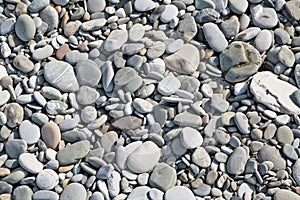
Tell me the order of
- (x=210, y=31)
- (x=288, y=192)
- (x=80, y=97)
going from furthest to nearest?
(x=210, y=31) < (x=80, y=97) < (x=288, y=192)

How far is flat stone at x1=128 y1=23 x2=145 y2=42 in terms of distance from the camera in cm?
188

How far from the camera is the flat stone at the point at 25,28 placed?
6.16 ft

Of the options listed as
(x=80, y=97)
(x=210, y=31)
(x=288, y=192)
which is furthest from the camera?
(x=210, y=31)

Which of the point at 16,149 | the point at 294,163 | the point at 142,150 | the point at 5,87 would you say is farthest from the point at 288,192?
the point at 5,87

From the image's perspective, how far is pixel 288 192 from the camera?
1607 mm

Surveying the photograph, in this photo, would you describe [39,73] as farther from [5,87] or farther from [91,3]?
[91,3]

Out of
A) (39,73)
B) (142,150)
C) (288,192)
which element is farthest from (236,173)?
(39,73)

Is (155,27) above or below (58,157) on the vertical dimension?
above

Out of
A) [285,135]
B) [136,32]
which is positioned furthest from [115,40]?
[285,135]

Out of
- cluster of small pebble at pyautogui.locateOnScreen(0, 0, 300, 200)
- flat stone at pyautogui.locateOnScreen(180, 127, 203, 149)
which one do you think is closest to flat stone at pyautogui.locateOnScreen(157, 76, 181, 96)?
cluster of small pebble at pyautogui.locateOnScreen(0, 0, 300, 200)

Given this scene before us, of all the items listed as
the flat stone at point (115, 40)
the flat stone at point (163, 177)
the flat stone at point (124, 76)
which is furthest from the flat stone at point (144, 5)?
the flat stone at point (163, 177)

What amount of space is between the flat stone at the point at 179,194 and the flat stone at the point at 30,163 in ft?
1.29

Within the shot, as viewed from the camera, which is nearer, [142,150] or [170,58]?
[142,150]

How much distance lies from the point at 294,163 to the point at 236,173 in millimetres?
185
